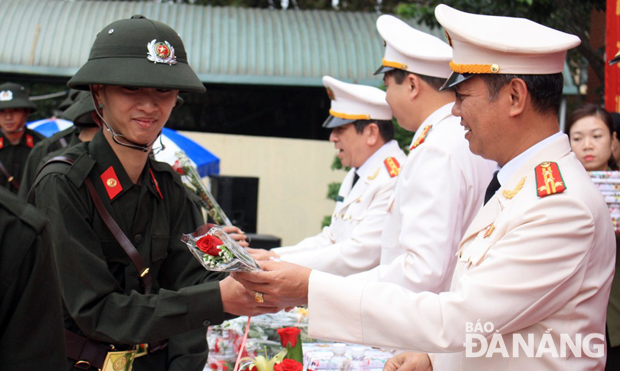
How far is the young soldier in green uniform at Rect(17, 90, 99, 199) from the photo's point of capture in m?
4.62

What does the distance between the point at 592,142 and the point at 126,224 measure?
283cm

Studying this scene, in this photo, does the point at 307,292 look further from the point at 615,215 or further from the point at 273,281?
the point at 615,215

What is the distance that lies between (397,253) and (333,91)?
6.71 feet

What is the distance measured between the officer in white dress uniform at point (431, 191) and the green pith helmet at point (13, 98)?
19.0 feet

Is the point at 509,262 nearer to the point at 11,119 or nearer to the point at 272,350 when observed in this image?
the point at 272,350

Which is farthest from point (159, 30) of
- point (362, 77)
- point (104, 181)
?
point (362, 77)

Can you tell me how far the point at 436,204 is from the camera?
10.1 ft

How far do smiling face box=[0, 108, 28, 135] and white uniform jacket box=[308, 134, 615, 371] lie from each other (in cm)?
685

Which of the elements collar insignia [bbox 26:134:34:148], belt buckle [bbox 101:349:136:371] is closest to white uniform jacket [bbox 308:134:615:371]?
belt buckle [bbox 101:349:136:371]

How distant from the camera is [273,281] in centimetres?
240

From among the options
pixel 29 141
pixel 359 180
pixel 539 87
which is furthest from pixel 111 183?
pixel 29 141

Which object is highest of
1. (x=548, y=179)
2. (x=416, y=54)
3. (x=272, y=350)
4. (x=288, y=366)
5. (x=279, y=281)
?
(x=416, y=54)

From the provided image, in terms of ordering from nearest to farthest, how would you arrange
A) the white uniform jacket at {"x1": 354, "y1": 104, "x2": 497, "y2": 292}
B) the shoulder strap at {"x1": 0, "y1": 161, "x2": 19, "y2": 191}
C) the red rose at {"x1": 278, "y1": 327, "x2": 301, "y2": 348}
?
the white uniform jacket at {"x1": 354, "y1": 104, "x2": 497, "y2": 292}
the red rose at {"x1": 278, "y1": 327, "x2": 301, "y2": 348}
the shoulder strap at {"x1": 0, "y1": 161, "x2": 19, "y2": 191}

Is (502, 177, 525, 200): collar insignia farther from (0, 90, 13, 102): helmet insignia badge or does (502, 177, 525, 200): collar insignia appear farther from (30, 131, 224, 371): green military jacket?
(0, 90, 13, 102): helmet insignia badge
